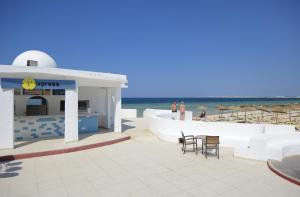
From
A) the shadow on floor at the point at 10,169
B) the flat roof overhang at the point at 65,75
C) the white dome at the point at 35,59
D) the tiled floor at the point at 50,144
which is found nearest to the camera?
the shadow on floor at the point at 10,169

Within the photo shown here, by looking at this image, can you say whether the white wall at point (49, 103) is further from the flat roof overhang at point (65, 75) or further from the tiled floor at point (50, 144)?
Answer: the flat roof overhang at point (65, 75)

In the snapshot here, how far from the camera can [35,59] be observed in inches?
439

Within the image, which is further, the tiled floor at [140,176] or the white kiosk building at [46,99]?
the white kiosk building at [46,99]

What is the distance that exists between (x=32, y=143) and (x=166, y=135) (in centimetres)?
588

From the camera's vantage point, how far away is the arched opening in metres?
11.7

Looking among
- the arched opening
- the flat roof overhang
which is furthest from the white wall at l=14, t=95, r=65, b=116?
the flat roof overhang

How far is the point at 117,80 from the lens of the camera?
11.2 metres

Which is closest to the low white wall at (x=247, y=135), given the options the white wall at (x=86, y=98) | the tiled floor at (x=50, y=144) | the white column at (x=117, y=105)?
the white column at (x=117, y=105)

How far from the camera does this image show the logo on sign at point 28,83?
8.43 m

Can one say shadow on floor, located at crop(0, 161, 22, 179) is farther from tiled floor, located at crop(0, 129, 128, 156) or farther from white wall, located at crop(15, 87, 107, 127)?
white wall, located at crop(15, 87, 107, 127)

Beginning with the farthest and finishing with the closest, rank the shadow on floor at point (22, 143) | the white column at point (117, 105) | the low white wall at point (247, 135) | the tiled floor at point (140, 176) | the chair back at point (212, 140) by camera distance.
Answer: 1. the white column at point (117, 105)
2. the shadow on floor at point (22, 143)
3. the chair back at point (212, 140)
4. the low white wall at point (247, 135)
5. the tiled floor at point (140, 176)

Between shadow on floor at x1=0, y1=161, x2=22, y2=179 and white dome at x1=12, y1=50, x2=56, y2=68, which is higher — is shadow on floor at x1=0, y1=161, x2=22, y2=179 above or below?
below

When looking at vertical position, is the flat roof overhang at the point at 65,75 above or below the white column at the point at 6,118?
above

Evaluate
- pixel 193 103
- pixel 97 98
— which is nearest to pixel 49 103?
pixel 97 98
